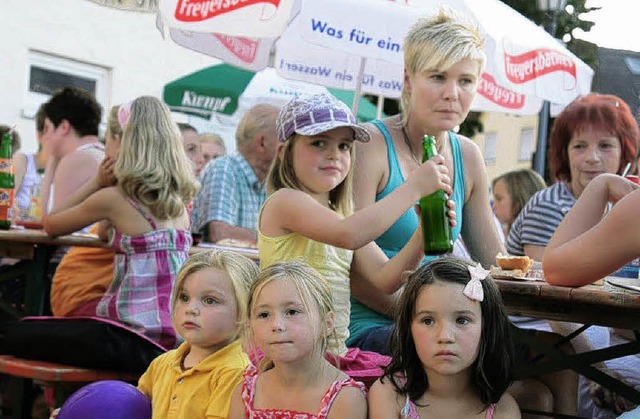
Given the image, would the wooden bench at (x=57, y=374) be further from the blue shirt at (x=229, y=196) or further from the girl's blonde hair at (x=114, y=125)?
the blue shirt at (x=229, y=196)

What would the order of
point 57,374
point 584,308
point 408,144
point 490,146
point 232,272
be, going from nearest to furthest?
point 584,308, point 232,272, point 408,144, point 57,374, point 490,146

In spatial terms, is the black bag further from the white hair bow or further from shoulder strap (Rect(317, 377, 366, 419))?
the white hair bow

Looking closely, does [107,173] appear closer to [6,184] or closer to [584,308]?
[6,184]

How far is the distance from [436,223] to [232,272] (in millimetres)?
706

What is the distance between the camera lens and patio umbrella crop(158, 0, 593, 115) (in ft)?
20.1

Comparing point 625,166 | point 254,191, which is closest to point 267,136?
point 254,191

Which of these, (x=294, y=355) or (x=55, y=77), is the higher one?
(x=55, y=77)

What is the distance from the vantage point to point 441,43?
3.56m

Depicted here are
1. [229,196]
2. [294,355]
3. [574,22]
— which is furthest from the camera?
[574,22]

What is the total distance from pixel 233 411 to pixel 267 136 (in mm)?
3912

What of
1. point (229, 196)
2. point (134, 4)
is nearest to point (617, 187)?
point (229, 196)

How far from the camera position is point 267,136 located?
6715mm

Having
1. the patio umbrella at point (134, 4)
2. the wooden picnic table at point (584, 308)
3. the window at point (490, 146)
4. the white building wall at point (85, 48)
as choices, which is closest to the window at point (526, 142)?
the window at point (490, 146)

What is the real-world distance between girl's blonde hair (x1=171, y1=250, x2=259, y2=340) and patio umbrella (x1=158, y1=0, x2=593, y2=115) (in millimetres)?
3062
